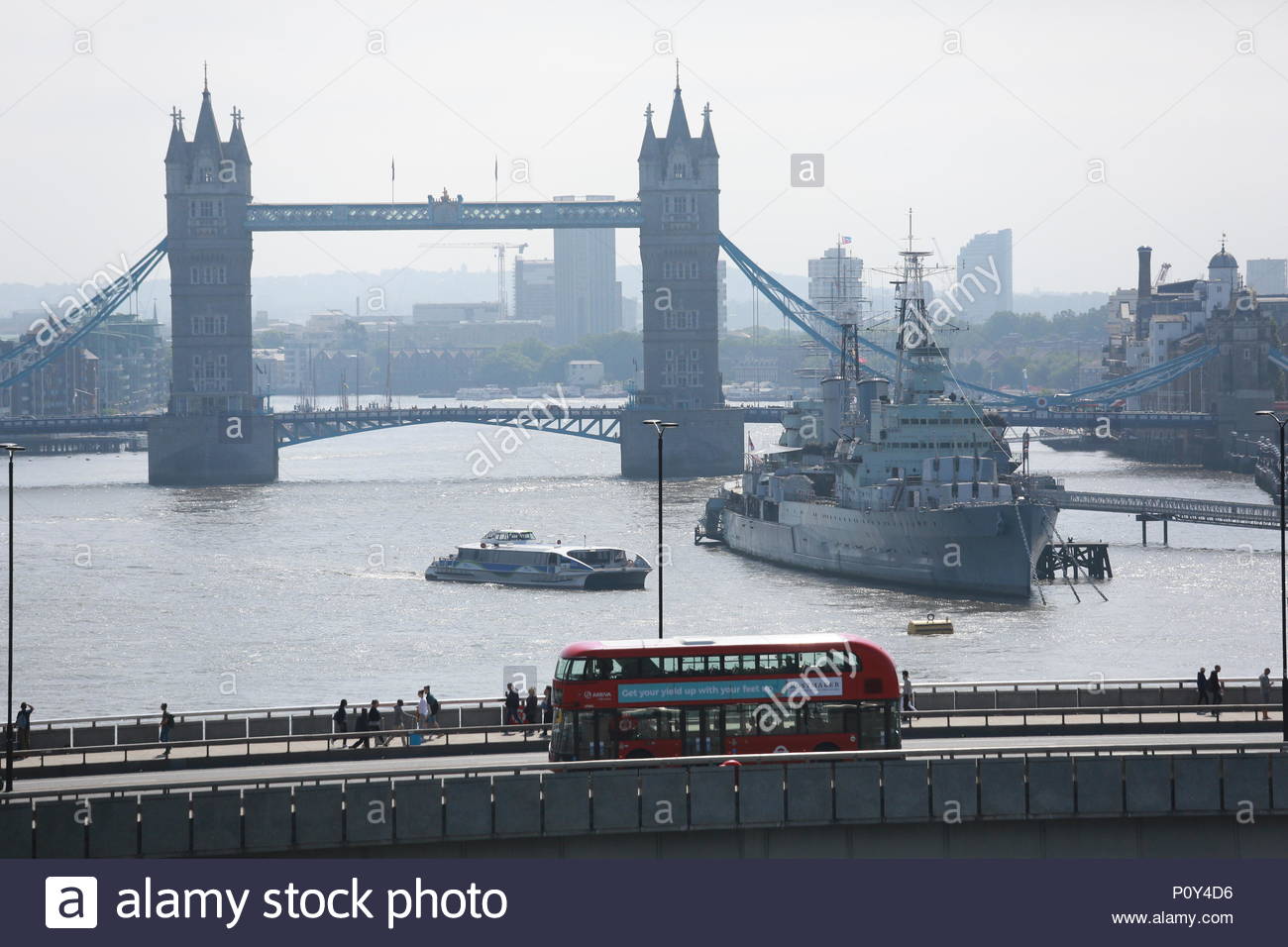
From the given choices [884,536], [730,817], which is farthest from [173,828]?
[884,536]

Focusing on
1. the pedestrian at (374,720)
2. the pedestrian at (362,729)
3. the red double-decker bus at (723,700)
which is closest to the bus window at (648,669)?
the red double-decker bus at (723,700)

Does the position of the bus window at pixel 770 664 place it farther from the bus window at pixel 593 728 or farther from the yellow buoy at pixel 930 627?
the yellow buoy at pixel 930 627

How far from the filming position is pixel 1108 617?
47.9m

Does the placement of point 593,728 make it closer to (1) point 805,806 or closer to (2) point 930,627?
(1) point 805,806

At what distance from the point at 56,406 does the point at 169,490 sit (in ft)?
202

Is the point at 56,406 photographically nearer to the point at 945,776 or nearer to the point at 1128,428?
the point at 1128,428

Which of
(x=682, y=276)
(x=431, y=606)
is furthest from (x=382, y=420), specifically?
(x=431, y=606)

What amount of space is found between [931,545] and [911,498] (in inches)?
82.3

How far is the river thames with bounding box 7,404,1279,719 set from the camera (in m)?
40.6

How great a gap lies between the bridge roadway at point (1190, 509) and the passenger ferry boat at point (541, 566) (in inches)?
566

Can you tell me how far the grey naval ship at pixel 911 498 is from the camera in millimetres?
52812

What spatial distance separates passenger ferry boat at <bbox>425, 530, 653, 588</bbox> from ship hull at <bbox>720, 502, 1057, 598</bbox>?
503cm

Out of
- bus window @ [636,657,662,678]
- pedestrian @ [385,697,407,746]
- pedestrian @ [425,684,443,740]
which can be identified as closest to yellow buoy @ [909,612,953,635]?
pedestrian @ [385,697,407,746]

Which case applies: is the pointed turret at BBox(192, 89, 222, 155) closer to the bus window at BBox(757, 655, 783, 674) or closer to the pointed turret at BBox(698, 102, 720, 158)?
the pointed turret at BBox(698, 102, 720, 158)
